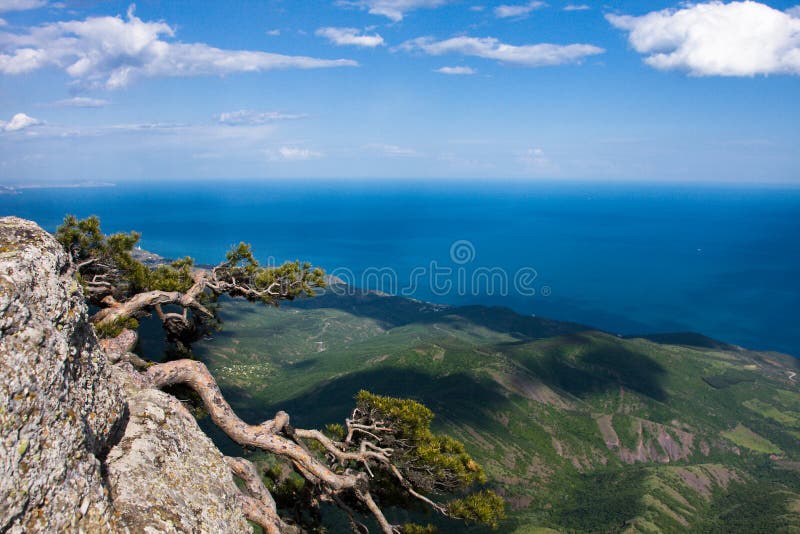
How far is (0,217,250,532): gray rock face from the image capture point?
5.76 m

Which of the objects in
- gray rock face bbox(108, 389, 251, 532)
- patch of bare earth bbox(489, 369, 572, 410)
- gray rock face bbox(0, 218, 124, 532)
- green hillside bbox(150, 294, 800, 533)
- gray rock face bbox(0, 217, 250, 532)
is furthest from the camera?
patch of bare earth bbox(489, 369, 572, 410)

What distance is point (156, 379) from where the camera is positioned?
11594 millimetres

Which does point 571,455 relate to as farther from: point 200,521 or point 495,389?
point 200,521

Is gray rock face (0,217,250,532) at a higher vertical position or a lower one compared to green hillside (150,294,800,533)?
higher

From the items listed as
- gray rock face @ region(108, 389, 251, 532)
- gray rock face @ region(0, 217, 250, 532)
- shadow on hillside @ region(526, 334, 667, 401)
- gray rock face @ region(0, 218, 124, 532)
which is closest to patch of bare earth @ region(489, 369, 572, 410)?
shadow on hillside @ region(526, 334, 667, 401)

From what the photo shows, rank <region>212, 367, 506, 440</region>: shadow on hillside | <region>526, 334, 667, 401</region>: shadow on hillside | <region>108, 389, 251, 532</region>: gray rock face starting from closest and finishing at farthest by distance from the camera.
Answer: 1. <region>108, 389, 251, 532</region>: gray rock face
2. <region>212, 367, 506, 440</region>: shadow on hillside
3. <region>526, 334, 667, 401</region>: shadow on hillside

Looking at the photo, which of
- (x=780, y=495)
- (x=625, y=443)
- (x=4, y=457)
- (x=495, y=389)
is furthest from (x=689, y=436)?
(x=4, y=457)

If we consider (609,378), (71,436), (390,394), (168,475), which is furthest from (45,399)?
(609,378)

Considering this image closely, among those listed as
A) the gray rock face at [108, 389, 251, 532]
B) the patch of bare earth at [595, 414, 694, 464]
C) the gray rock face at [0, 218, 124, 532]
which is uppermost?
the gray rock face at [0, 218, 124, 532]

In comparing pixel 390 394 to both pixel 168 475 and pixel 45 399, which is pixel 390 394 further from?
pixel 45 399

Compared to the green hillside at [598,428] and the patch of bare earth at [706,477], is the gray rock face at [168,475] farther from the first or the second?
the patch of bare earth at [706,477]

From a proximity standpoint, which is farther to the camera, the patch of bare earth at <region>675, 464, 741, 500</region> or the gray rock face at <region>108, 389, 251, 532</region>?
the patch of bare earth at <region>675, 464, 741, 500</region>

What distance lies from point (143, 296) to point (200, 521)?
8235 mm

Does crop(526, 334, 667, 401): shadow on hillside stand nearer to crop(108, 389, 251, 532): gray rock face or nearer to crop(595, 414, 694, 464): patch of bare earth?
crop(595, 414, 694, 464): patch of bare earth
